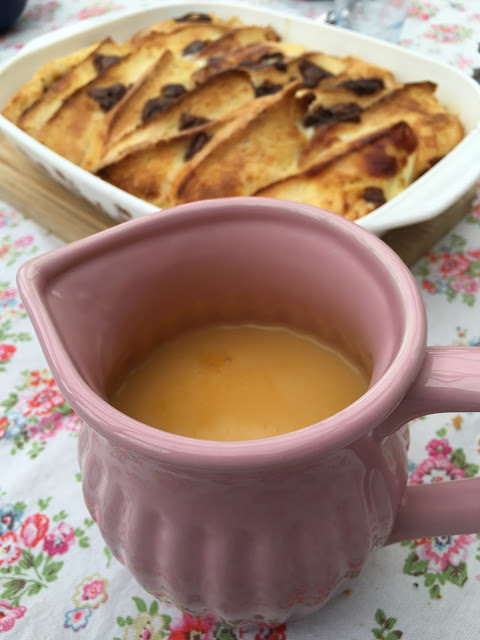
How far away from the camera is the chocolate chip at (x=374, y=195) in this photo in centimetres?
82

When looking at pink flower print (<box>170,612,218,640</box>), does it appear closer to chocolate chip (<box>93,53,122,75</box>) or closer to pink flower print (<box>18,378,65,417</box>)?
pink flower print (<box>18,378,65,417</box>)

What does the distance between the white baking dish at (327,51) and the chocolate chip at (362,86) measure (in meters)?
0.08

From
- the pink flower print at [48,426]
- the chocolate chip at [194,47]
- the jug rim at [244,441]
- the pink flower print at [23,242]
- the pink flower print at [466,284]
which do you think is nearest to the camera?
the jug rim at [244,441]

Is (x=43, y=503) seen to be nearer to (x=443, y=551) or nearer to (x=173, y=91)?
(x=443, y=551)

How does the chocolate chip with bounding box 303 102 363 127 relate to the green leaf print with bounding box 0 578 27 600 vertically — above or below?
below

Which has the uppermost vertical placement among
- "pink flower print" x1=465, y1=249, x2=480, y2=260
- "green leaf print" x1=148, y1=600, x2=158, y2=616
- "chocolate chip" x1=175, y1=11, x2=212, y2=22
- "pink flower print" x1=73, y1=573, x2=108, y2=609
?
"chocolate chip" x1=175, y1=11, x2=212, y2=22

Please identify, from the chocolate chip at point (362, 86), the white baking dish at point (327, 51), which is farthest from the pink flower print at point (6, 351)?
the chocolate chip at point (362, 86)

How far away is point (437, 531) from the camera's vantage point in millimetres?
431

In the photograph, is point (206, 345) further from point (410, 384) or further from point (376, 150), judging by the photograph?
point (376, 150)

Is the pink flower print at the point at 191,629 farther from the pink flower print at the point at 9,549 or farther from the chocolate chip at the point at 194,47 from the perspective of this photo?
the chocolate chip at the point at 194,47

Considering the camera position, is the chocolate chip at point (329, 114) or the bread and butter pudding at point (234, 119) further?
the chocolate chip at point (329, 114)

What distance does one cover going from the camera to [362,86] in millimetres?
1001

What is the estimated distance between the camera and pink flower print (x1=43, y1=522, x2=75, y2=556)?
553 millimetres

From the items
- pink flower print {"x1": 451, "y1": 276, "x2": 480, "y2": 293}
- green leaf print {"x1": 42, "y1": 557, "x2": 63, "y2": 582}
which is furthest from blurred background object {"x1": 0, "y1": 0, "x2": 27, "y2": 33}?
green leaf print {"x1": 42, "y1": 557, "x2": 63, "y2": 582}
